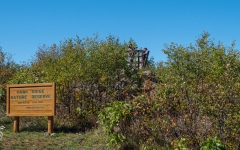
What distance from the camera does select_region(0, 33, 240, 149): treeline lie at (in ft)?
21.0

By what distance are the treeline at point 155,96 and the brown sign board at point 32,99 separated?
3.01 ft

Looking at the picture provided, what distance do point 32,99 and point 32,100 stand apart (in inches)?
1.1

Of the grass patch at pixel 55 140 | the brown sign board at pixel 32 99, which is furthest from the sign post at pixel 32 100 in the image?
the grass patch at pixel 55 140

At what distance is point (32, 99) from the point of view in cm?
→ 1026

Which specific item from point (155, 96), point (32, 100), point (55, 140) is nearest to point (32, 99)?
point (32, 100)

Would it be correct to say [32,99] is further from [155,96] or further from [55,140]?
[155,96]

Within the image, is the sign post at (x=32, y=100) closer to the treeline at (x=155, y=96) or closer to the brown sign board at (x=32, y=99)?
the brown sign board at (x=32, y=99)

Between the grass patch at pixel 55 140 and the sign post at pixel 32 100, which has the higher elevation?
the sign post at pixel 32 100

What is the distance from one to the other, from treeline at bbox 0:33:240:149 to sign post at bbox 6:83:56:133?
A: 0.91m

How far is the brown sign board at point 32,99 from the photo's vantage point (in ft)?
32.7

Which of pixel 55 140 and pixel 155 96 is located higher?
pixel 155 96

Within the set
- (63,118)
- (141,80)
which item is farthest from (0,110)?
(141,80)

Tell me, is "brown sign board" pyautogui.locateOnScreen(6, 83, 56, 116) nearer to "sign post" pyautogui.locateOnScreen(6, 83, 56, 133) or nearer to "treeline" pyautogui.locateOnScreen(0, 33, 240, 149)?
"sign post" pyautogui.locateOnScreen(6, 83, 56, 133)

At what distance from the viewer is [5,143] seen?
8.73m
